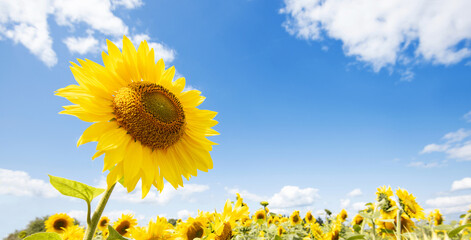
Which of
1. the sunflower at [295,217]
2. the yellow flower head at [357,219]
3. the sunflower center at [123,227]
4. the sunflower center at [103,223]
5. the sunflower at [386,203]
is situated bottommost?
the sunflower center at [123,227]

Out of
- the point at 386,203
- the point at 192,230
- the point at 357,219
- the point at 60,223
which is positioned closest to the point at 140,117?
the point at 192,230

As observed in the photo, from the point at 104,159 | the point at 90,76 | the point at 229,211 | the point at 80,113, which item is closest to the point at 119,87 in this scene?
the point at 90,76

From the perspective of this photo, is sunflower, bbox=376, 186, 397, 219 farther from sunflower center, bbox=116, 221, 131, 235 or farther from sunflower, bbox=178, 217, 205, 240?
sunflower center, bbox=116, 221, 131, 235

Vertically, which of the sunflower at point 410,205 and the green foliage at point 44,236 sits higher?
the sunflower at point 410,205

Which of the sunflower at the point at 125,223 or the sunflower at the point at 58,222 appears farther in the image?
the sunflower at the point at 58,222

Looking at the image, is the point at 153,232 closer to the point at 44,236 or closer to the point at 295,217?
the point at 44,236

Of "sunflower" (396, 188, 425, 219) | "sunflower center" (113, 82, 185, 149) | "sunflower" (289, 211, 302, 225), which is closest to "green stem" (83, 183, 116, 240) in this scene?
"sunflower center" (113, 82, 185, 149)

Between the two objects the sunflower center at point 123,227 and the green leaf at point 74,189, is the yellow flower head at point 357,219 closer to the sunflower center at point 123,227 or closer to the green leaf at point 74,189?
the sunflower center at point 123,227

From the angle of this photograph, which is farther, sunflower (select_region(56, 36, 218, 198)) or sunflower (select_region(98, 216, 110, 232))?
sunflower (select_region(98, 216, 110, 232))

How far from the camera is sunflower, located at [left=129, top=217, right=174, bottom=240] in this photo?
2.46m

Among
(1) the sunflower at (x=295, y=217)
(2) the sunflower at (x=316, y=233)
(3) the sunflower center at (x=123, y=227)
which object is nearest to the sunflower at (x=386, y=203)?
(2) the sunflower at (x=316, y=233)

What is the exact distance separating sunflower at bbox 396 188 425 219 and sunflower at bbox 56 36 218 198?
9.73 feet

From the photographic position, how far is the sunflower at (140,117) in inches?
53.4

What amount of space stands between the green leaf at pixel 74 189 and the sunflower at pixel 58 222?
6.66 m
